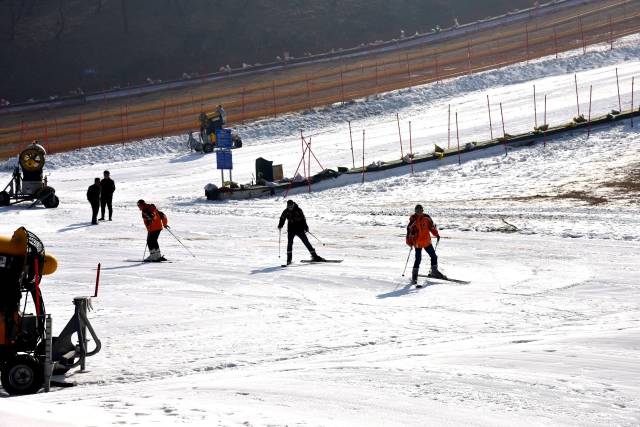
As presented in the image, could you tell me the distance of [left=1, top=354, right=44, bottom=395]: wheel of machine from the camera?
13.0m

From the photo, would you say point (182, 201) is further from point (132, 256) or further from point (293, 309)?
point (293, 309)

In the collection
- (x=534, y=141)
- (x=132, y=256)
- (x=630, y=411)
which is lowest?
(x=630, y=411)

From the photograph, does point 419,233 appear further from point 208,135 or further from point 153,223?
point 208,135

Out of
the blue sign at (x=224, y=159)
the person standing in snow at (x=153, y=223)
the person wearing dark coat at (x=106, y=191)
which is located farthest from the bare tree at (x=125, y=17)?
the person standing in snow at (x=153, y=223)

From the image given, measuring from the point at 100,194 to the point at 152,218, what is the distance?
773cm

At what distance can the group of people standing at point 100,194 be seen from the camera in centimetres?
2934

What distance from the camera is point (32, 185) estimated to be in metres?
33.1

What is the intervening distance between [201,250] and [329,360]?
11.2 m

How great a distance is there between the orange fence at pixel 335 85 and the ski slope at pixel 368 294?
5739 mm

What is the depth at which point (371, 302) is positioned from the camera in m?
18.6

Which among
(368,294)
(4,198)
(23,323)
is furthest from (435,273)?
(4,198)

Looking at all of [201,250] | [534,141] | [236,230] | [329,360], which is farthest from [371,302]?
[534,141]

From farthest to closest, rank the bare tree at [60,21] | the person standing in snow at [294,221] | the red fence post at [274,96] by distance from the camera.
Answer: the bare tree at [60,21] → the red fence post at [274,96] → the person standing in snow at [294,221]

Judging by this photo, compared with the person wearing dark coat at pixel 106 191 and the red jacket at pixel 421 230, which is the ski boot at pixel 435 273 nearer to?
the red jacket at pixel 421 230
